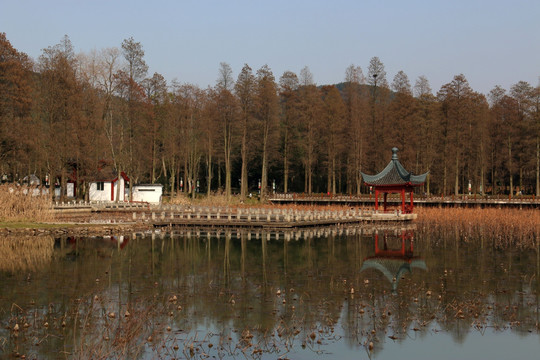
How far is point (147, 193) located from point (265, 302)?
52559mm

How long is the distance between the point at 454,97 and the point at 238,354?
69.1 m

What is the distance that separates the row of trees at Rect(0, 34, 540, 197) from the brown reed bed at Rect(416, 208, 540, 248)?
637 inches

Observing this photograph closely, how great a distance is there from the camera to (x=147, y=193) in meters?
67.9

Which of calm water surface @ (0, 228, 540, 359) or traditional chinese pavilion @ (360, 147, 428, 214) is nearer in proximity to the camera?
calm water surface @ (0, 228, 540, 359)

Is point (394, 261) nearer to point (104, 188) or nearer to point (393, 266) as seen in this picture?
point (393, 266)

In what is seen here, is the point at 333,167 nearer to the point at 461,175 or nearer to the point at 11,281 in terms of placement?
the point at 461,175

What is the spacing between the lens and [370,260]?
28.1 meters

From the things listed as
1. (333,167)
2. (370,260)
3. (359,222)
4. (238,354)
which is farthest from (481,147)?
(238,354)

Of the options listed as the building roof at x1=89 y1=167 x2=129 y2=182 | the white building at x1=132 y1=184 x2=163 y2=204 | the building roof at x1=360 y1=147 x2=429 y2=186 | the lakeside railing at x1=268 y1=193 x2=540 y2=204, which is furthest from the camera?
the white building at x1=132 y1=184 x2=163 y2=204

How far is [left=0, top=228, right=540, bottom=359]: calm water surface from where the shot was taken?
1312 centimetres

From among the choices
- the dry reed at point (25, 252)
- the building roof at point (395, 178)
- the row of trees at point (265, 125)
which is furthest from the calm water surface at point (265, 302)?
the row of trees at point (265, 125)

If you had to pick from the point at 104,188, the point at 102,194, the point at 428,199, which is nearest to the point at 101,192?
the point at 102,194

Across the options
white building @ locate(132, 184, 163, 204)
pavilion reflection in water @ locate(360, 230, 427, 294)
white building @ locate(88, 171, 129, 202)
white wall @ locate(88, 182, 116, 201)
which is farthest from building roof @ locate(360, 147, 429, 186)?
white wall @ locate(88, 182, 116, 201)

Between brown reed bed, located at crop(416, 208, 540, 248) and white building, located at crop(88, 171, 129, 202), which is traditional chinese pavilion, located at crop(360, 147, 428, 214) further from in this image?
white building, located at crop(88, 171, 129, 202)
